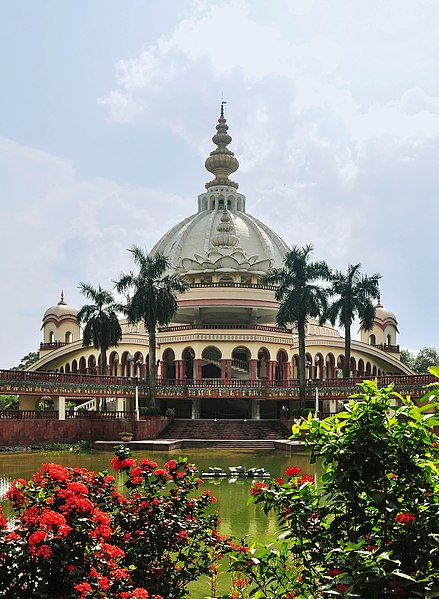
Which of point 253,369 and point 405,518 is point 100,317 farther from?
point 405,518

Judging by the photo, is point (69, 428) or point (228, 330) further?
point (228, 330)

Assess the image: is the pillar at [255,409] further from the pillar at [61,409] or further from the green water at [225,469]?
the pillar at [61,409]

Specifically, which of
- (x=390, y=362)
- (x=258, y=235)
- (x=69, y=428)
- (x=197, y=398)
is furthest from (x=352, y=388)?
(x=258, y=235)

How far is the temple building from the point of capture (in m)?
44.3

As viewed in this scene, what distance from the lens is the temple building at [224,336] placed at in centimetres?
4431

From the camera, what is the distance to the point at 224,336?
4375 cm

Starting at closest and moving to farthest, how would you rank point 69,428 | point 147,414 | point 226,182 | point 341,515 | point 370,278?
point 341,515
point 69,428
point 147,414
point 370,278
point 226,182

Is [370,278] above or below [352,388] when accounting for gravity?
above

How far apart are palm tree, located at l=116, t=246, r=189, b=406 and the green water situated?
28.9 feet

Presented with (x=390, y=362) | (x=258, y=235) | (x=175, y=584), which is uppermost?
(x=258, y=235)

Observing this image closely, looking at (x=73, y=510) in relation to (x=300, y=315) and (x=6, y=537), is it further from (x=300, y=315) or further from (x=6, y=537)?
(x=300, y=315)

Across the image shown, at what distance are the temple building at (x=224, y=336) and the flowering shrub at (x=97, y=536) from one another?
33.4 m

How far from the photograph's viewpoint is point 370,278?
1592 inches

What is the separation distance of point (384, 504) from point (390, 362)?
53.7m
